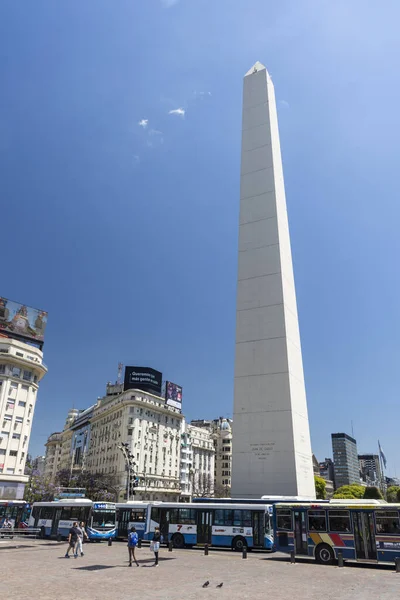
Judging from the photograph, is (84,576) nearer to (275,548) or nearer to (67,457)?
(275,548)

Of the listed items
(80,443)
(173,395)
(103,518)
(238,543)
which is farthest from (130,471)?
(80,443)

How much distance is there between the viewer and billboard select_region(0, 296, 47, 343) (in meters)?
56.7

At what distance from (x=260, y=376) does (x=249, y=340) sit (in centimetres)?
291

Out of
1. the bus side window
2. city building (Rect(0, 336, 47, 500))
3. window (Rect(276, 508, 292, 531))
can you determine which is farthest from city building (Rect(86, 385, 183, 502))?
window (Rect(276, 508, 292, 531))

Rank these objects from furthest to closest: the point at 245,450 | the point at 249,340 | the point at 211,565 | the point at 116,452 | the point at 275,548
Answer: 1. the point at 116,452
2. the point at 249,340
3. the point at 245,450
4. the point at 275,548
5. the point at 211,565

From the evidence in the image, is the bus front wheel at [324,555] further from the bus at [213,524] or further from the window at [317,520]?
the bus at [213,524]

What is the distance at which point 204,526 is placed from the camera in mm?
23672

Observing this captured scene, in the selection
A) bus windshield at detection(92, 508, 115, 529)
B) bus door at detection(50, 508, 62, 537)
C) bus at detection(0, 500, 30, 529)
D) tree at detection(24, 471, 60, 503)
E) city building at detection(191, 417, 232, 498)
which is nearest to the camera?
bus windshield at detection(92, 508, 115, 529)

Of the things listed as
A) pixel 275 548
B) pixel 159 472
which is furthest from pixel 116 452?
pixel 275 548

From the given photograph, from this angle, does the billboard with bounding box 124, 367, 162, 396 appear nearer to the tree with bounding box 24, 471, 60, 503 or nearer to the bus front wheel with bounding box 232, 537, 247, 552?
the tree with bounding box 24, 471, 60, 503

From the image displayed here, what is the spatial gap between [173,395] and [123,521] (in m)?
62.3

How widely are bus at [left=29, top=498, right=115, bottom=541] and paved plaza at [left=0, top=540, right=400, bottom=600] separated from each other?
898 cm

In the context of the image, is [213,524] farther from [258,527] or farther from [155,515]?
[155,515]

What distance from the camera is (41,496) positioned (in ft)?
211
